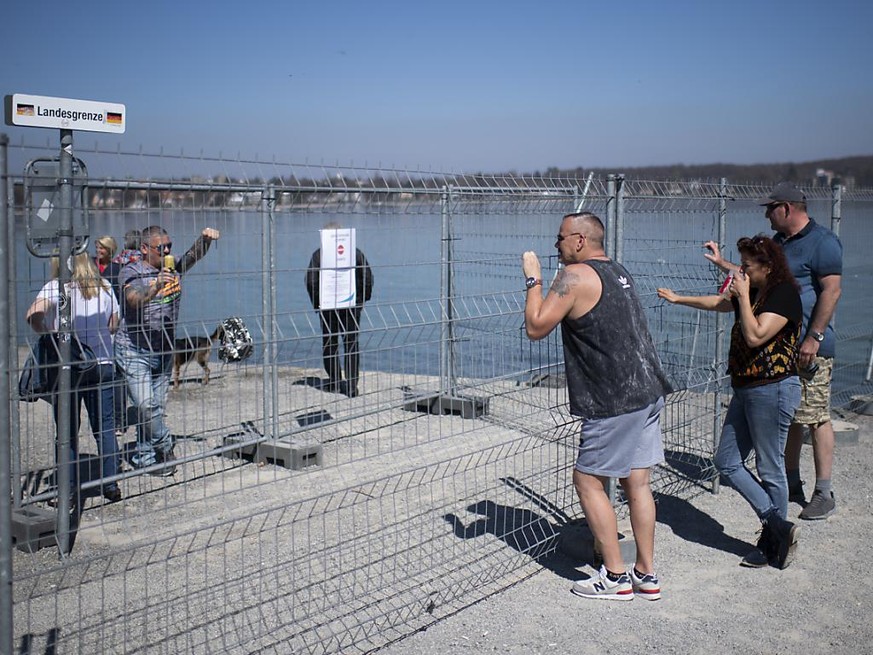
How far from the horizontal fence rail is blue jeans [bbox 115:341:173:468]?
227 millimetres

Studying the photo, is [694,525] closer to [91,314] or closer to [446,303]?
[446,303]

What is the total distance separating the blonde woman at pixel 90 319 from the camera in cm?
529

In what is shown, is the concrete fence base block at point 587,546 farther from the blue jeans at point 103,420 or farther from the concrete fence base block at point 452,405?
the concrete fence base block at point 452,405

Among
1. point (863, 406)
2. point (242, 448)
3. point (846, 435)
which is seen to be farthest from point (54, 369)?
point (863, 406)

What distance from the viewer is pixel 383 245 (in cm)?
1015

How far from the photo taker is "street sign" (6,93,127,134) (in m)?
4.98

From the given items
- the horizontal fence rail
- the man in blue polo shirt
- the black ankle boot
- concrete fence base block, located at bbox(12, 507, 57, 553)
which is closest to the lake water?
the horizontal fence rail

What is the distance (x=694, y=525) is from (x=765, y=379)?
1315 millimetres

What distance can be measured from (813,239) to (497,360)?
371 centimetres

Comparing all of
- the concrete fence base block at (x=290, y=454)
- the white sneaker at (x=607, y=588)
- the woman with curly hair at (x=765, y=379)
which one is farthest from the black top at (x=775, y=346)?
Result: the concrete fence base block at (x=290, y=454)

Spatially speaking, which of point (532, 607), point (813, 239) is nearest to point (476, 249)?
point (813, 239)

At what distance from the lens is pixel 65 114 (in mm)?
5180

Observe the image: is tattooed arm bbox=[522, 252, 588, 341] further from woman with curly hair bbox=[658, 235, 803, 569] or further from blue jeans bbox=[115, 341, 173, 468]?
blue jeans bbox=[115, 341, 173, 468]

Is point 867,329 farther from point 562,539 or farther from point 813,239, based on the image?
point 562,539
